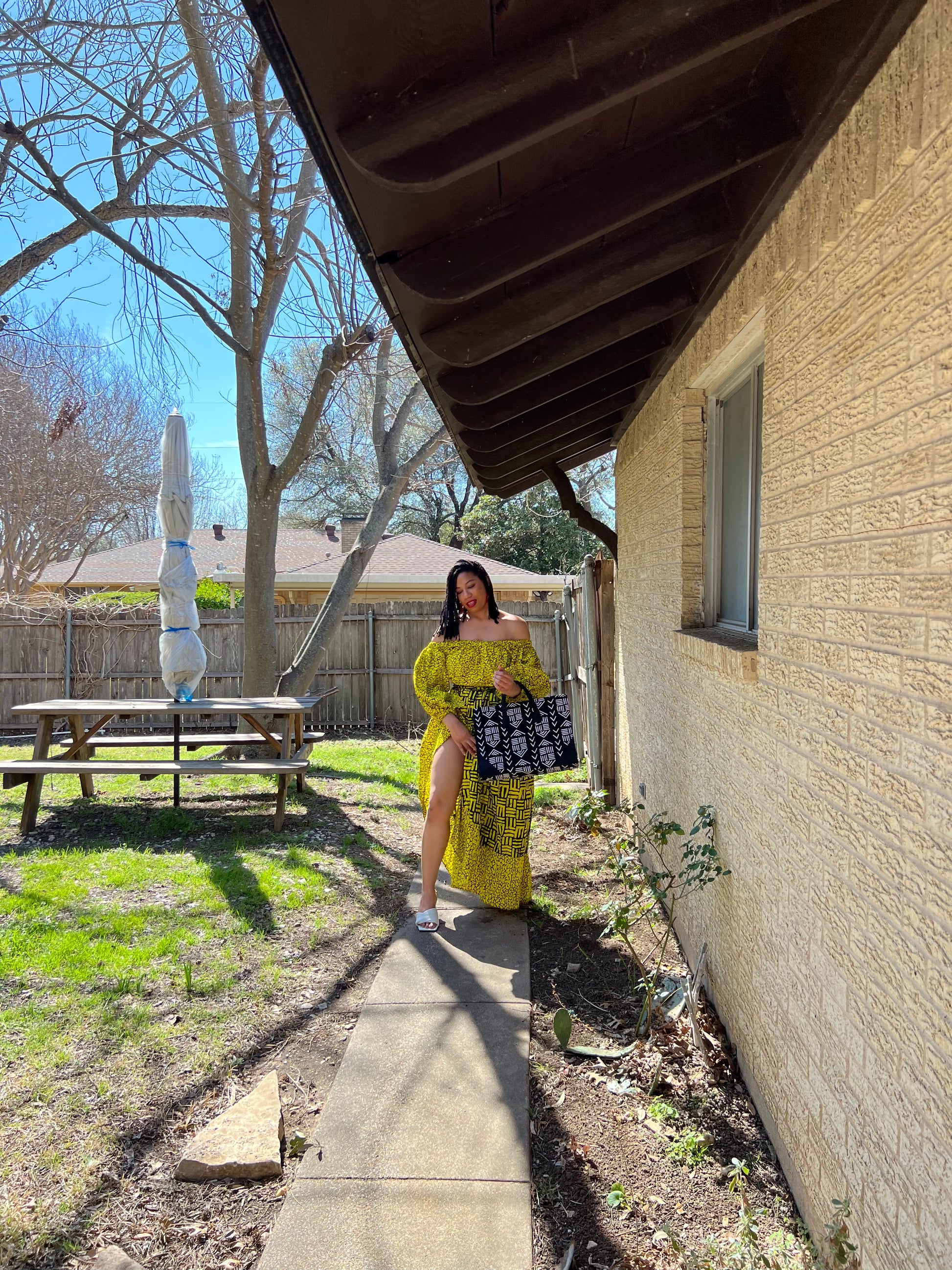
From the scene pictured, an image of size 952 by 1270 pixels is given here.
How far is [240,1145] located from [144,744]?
213 inches

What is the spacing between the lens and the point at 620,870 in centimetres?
473

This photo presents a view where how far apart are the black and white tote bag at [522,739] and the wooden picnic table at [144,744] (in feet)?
8.93

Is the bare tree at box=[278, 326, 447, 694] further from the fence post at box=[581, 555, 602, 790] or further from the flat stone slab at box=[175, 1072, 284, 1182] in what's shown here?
the flat stone slab at box=[175, 1072, 284, 1182]

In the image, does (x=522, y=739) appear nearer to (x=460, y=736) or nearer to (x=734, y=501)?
(x=460, y=736)

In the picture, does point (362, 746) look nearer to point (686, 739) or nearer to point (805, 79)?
point (686, 739)

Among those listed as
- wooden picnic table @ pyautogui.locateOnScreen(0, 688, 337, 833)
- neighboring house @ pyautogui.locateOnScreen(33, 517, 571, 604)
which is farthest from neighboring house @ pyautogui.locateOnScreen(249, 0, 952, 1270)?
neighboring house @ pyautogui.locateOnScreen(33, 517, 571, 604)

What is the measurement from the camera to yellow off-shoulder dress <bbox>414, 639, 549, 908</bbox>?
449cm

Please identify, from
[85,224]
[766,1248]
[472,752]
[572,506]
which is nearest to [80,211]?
[85,224]

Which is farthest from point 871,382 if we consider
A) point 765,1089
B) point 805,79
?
point 765,1089

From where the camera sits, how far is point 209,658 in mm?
13609

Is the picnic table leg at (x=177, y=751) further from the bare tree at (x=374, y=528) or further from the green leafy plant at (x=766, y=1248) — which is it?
the green leafy plant at (x=766, y=1248)

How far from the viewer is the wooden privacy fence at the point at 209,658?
13.4 m

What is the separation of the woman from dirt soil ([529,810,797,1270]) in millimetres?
637

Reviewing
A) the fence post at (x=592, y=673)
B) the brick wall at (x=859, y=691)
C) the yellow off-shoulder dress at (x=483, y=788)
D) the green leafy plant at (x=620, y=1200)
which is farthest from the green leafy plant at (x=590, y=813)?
the green leafy plant at (x=620, y=1200)
